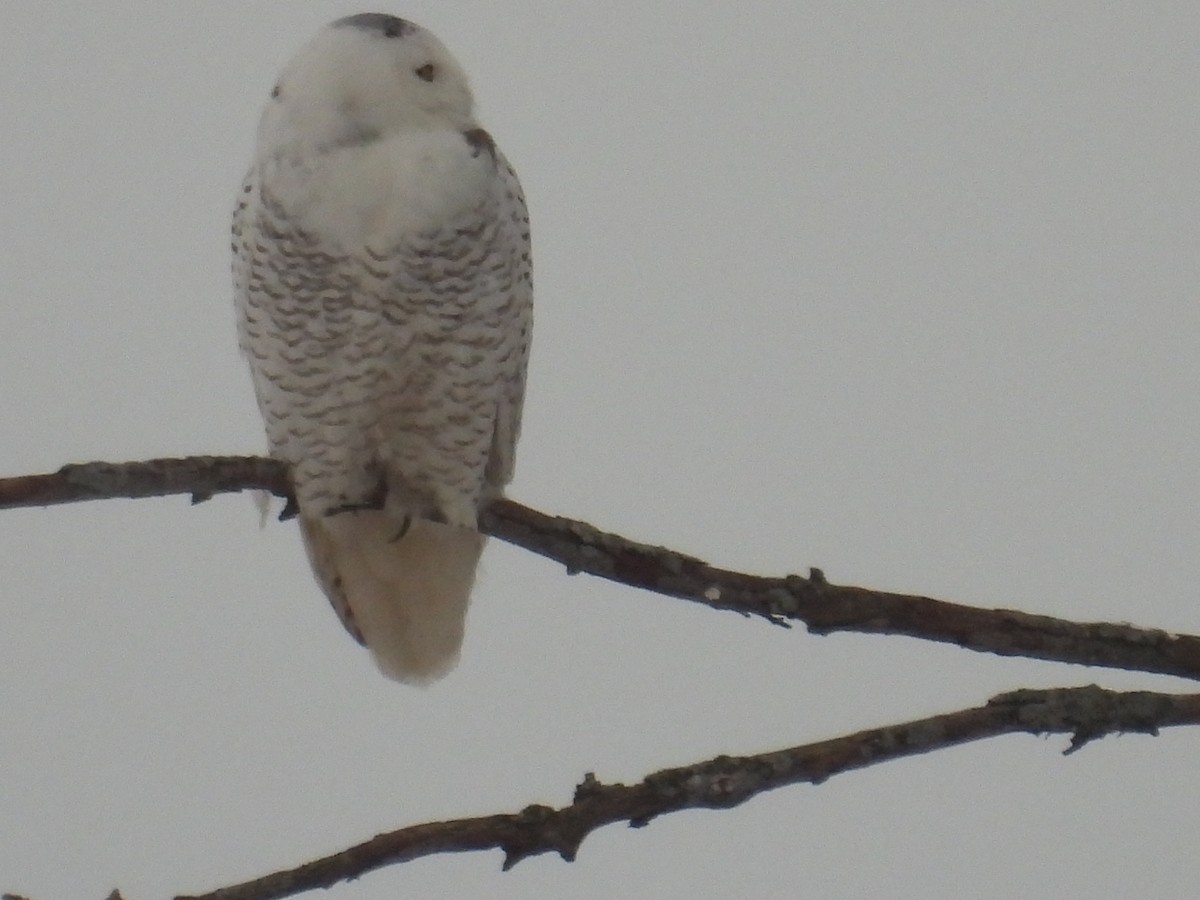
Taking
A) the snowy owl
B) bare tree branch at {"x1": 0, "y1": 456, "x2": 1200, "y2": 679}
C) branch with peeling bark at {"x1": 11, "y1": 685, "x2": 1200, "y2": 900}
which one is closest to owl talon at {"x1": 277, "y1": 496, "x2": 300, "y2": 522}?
the snowy owl

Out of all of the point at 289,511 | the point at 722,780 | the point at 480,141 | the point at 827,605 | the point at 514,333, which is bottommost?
the point at 722,780

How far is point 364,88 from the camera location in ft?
7.95

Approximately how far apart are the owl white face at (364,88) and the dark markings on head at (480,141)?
0.8 inches

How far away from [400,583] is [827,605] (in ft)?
4.03

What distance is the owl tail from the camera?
9.30 ft

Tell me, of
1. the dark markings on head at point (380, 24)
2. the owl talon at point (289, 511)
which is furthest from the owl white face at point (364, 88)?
the owl talon at point (289, 511)

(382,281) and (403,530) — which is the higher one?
(382,281)

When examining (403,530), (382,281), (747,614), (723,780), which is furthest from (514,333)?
(723,780)

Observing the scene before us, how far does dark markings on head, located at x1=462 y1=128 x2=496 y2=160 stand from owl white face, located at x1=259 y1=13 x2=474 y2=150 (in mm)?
21

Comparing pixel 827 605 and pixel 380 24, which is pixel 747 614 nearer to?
pixel 827 605

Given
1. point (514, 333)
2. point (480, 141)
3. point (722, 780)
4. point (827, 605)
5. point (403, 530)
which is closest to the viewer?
point (722, 780)

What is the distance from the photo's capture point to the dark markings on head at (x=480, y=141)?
2.46m

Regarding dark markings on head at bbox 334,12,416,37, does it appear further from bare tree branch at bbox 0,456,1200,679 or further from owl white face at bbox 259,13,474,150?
bare tree branch at bbox 0,456,1200,679

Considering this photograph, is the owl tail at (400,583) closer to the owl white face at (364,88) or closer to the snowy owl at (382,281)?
the snowy owl at (382,281)
